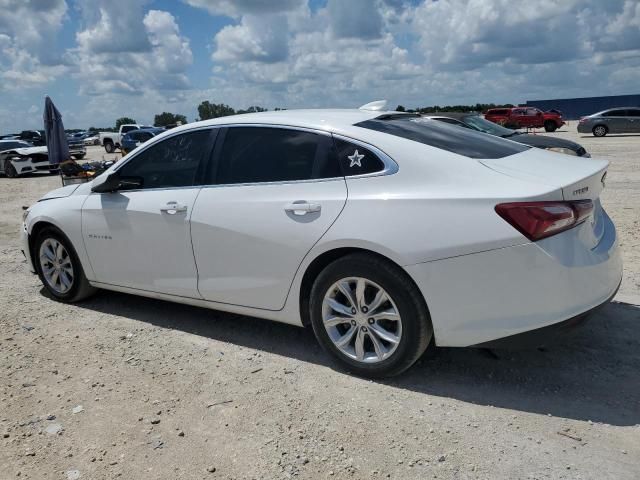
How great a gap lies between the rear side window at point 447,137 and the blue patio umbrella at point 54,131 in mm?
13737

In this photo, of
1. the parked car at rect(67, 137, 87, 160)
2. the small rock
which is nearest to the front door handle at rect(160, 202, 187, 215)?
the small rock

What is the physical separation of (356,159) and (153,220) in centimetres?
166

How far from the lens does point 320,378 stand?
11.8 feet

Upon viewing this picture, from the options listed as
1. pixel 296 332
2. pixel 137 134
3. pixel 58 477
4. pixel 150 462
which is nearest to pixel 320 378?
pixel 296 332

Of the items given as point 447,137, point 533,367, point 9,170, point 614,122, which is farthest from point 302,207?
point 614,122

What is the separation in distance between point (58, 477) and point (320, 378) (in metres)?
1.54

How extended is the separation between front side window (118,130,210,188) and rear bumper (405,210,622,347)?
1.90 meters

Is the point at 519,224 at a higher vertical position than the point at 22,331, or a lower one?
higher

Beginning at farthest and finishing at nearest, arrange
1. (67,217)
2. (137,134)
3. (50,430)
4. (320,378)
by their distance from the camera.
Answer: (137,134), (67,217), (320,378), (50,430)

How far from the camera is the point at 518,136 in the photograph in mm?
11273

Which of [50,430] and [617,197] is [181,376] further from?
[617,197]

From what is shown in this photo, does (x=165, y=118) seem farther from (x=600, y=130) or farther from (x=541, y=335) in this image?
(x=541, y=335)

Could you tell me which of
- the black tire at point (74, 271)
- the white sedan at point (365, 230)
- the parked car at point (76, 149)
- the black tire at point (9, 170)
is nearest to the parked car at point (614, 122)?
the parked car at point (76, 149)

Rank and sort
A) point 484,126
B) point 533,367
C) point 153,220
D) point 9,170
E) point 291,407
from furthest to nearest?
point 9,170, point 484,126, point 153,220, point 533,367, point 291,407
